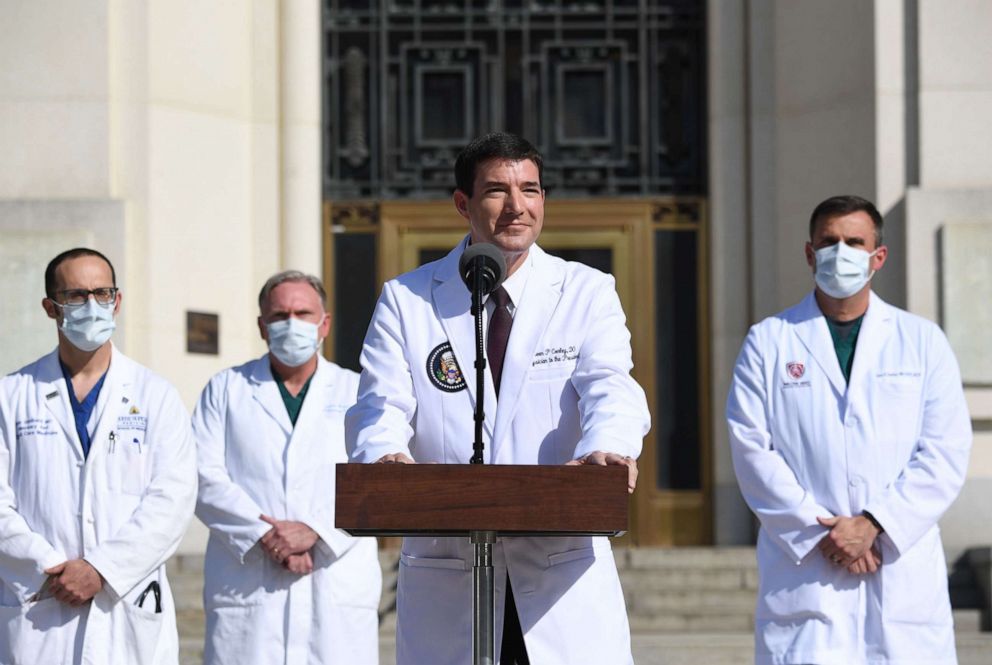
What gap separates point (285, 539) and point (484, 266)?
10.3ft

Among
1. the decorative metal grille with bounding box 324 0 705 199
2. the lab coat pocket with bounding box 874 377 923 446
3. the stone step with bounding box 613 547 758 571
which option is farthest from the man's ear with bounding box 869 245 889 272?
the decorative metal grille with bounding box 324 0 705 199

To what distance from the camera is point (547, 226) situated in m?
14.4

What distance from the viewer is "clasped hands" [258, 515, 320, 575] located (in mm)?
8133

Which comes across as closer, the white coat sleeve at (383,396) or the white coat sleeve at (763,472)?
the white coat sleeve at (383,396)

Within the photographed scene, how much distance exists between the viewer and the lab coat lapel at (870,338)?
741cm

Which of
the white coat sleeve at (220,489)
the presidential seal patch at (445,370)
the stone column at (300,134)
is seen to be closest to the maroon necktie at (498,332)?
the presidential seal patch at (445,370)

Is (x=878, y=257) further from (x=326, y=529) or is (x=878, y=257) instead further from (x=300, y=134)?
(x=300, y=134)

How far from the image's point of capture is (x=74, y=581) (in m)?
7.22

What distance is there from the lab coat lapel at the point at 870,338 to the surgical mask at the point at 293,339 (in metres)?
2.44

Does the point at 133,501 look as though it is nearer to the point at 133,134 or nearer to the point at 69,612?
the point at 69,612

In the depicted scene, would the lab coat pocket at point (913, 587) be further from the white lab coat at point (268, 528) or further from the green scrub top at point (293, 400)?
the green scrub top at point (293, 400)

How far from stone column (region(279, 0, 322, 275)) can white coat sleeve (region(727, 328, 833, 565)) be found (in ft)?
22.9

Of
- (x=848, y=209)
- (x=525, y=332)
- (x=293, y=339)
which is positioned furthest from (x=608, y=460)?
(x=293, y=339)

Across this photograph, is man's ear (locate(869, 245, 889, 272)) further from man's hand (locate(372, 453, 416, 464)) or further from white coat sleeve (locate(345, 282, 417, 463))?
man's hand (locate(372, 453, 416, 464))
